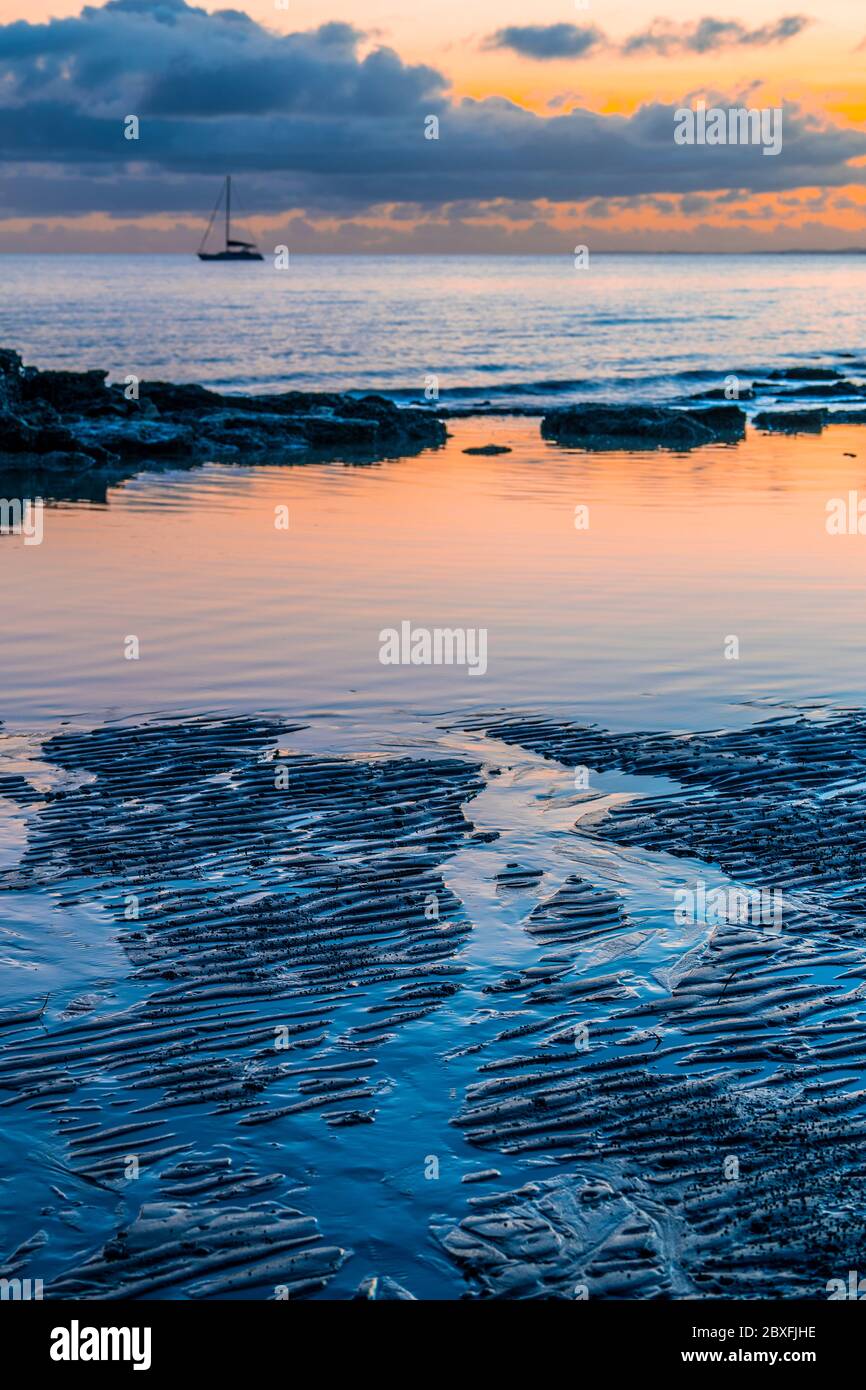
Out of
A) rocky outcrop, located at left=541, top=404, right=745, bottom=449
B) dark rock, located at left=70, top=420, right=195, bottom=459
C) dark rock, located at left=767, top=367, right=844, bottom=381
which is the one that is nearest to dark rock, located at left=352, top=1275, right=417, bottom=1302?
dark rock, located at left=70, top=420, right=195, bottom=459

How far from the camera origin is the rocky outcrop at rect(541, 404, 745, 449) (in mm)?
36375

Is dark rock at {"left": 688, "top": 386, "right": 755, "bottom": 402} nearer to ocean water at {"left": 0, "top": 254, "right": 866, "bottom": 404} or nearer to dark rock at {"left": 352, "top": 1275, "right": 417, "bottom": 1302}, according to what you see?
ocean water at {"left": 0, "top": 254, "right": 866, "bottom": 404}

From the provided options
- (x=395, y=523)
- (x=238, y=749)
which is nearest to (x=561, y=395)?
(x=395, y=523)

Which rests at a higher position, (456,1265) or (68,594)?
(68,594)

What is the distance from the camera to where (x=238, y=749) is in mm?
11617

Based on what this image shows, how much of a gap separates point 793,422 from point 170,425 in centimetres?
1618

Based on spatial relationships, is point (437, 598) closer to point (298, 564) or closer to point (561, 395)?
point (298, 564)

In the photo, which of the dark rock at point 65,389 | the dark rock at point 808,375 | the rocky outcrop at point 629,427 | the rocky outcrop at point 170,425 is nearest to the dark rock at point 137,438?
the rocky outcrop at point 170,425

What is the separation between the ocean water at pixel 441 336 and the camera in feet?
182

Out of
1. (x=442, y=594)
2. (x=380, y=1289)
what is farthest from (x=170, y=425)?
(x=380, y=1289)

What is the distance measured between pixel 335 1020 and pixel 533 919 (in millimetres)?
1679

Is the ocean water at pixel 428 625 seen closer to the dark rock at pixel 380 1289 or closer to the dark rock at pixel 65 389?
the dark rock at pixel 380 1289

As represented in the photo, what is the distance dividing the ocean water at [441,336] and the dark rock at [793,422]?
33.1ft

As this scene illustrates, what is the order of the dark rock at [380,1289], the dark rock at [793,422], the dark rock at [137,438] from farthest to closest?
the dark rock at [793,422]
the dark rock at [137,438]
the dark rock at [380,1289]
